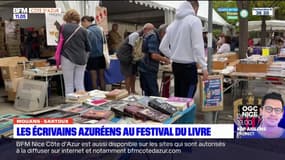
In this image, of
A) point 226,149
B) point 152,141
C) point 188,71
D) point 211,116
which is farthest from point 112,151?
point 211,116

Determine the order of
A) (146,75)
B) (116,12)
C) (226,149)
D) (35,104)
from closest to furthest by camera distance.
Answer: (226,149)
(146,75)
(35,104)
(116,12)

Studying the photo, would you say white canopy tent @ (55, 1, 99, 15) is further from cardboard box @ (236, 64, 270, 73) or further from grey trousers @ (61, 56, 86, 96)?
cardboard box @ (236, 64, 270, 73)

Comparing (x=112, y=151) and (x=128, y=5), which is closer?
(x=112, y=151)

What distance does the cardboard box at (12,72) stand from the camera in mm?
5215

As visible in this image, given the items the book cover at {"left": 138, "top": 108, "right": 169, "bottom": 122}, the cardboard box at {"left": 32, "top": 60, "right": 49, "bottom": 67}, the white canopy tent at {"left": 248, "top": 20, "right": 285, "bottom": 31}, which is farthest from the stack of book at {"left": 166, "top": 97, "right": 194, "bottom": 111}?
the cardboard box at {"left": 32, "top": 60, "right": 49, "bottom": 67}

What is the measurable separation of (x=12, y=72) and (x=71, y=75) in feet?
4.95

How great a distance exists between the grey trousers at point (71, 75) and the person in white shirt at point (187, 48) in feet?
4.92

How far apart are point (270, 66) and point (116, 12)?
807 centimetres

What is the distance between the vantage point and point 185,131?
6.50ft

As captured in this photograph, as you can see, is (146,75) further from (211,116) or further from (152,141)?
(152,141)

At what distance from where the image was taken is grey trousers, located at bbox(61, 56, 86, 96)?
419 cm

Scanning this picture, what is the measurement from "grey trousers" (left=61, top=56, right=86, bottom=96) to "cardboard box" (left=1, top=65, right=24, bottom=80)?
141 cm

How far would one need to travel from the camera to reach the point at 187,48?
3168 millimetres

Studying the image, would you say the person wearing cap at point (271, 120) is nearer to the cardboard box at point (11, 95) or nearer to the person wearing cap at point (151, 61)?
the person wearing cap at point (151, 61)
